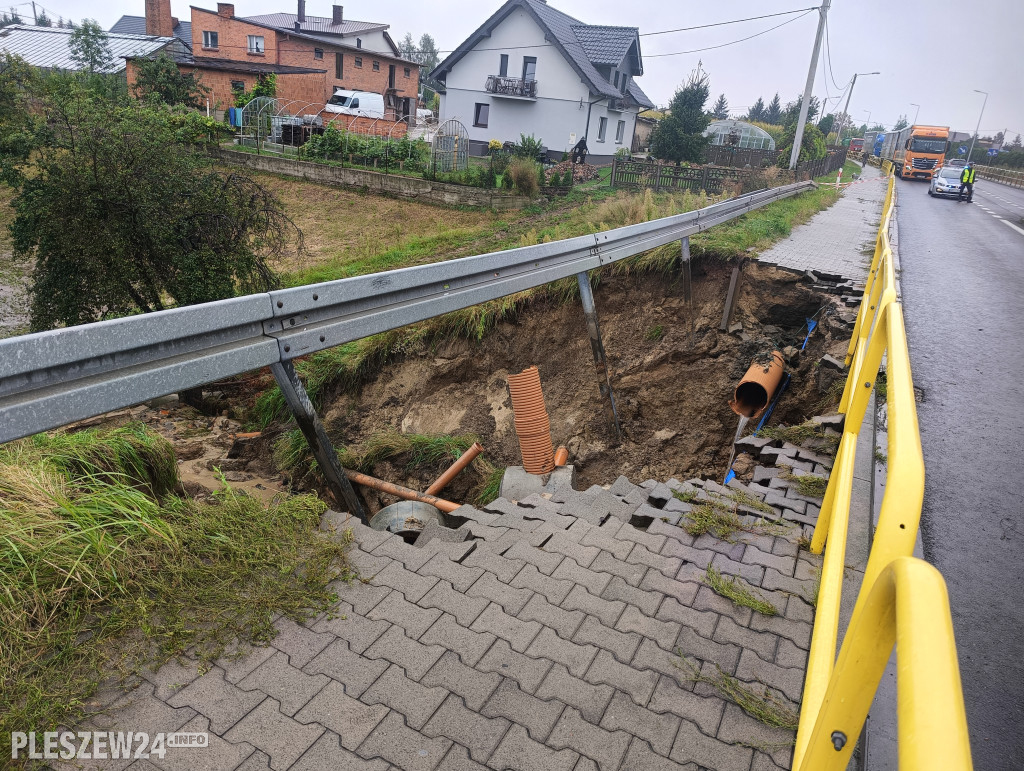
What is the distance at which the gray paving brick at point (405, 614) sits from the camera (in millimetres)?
2666

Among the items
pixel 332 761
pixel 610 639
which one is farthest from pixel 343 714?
pixel 610 639

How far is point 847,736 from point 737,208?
34.1ft

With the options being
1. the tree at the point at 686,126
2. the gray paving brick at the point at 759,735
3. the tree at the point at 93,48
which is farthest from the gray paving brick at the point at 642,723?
the tree at the point at 93,48

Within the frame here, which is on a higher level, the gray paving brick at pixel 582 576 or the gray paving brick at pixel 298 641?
the gray paving brick at pixel 582 576

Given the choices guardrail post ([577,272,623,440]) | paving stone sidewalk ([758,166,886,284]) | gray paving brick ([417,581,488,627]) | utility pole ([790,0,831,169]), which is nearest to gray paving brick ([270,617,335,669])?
gray paving brick ([417,581,488,627])

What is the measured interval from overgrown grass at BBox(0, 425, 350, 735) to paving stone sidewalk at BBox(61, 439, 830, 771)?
4.9 inches

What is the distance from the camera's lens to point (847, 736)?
1.33m

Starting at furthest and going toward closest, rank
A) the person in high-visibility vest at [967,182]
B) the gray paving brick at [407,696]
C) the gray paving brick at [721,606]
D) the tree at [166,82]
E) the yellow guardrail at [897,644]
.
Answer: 1. the tree at [166,82]
2. the person in high-visibility vest at [967,182]
3. the gray paving brick at [721,606]
4. the gray paving brick at [407,696]
5. the yellow guardrail at [897,644]

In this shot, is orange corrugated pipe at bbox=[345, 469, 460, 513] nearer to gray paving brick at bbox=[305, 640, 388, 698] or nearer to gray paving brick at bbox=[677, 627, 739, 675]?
gray paving brick at bbox=[305, 640, 388, 698]

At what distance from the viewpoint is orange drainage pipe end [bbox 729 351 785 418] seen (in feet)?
22.1

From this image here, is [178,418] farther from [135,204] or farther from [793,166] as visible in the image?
[793,166]

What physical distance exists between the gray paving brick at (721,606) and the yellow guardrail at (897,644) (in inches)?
15.7

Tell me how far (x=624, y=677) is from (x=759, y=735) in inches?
19.5

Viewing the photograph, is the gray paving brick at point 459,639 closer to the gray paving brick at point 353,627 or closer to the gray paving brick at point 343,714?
the gray paving brick at point 353,627
